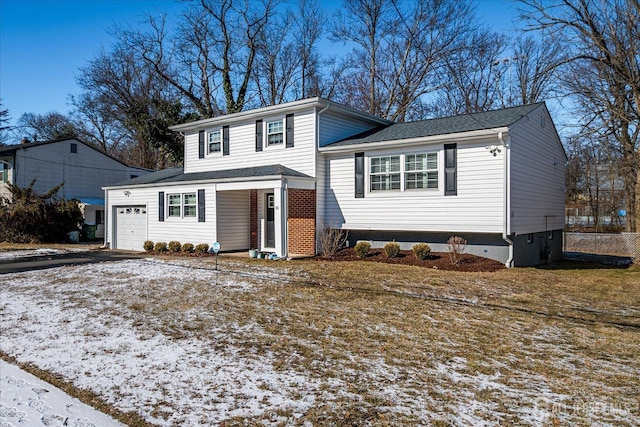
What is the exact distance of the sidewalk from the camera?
3912 mm

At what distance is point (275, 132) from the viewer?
16.6 m

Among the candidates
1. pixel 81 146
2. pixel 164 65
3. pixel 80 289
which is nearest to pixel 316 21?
pixel 164 65

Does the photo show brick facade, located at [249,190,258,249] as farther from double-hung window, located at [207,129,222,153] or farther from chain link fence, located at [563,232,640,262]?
chain link fence, located at [563,232,640,262]

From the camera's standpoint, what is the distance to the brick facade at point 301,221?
1523cm

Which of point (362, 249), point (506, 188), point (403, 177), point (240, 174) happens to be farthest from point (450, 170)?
point (240, 174)

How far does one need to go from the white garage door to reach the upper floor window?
684cm

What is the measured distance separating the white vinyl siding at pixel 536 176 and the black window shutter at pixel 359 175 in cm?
457

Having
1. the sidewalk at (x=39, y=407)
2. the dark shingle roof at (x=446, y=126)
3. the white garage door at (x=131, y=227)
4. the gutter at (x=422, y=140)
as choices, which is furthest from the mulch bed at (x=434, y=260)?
the sidewalk at (x=39, y=407)

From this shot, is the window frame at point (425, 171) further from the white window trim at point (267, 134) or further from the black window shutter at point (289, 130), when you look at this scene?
the white window trim at point (267, 134)

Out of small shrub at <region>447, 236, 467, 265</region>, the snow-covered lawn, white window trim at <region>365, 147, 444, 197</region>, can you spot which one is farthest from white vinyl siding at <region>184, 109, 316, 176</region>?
the snow-covered lawn

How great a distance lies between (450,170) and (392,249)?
2904mm

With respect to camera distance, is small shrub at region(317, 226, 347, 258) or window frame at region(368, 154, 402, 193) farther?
small shrub at region(317, 226, 347, 258)

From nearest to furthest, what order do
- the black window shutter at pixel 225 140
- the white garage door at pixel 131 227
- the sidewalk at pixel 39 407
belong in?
1. the sidewalk at pixel 39 407
2. the black window shutter at pixel 225 140
3. the white garage door at pixel 131 227

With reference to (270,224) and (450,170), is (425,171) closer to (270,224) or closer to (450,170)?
(450,170)
